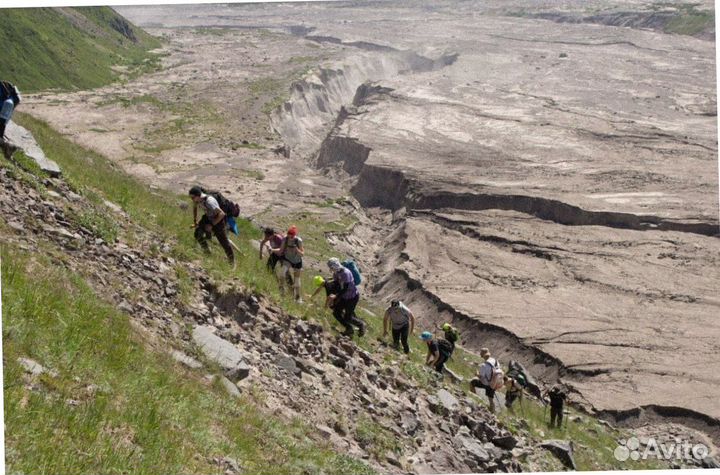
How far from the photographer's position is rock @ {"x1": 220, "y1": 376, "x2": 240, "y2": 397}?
945 cm

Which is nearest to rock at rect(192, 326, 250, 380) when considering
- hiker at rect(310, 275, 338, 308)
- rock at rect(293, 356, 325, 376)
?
rock at rect(293, 356, 325, 376)

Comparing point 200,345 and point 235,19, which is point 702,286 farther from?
point 235,19

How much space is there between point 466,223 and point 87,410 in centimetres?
3678

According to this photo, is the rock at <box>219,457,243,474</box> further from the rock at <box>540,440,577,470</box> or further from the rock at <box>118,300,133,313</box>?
the rock at <box>540,440,577,470</box>

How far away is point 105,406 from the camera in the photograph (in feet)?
22.8

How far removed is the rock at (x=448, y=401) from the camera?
1329cm

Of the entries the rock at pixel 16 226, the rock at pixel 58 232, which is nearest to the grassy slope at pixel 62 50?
the rock at pixel 58 232

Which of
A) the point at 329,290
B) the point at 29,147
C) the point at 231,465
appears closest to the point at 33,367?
the point at 231,465

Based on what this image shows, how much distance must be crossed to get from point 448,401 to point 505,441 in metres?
1.37

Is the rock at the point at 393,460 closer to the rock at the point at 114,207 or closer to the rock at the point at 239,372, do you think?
the rock at the point at 239,372

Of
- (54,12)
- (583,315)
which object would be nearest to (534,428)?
(583,315)

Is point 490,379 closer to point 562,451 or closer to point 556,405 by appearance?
point 562,451

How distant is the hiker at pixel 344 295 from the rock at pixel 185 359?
4.79 meters

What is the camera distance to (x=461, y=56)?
99188 millimetres
